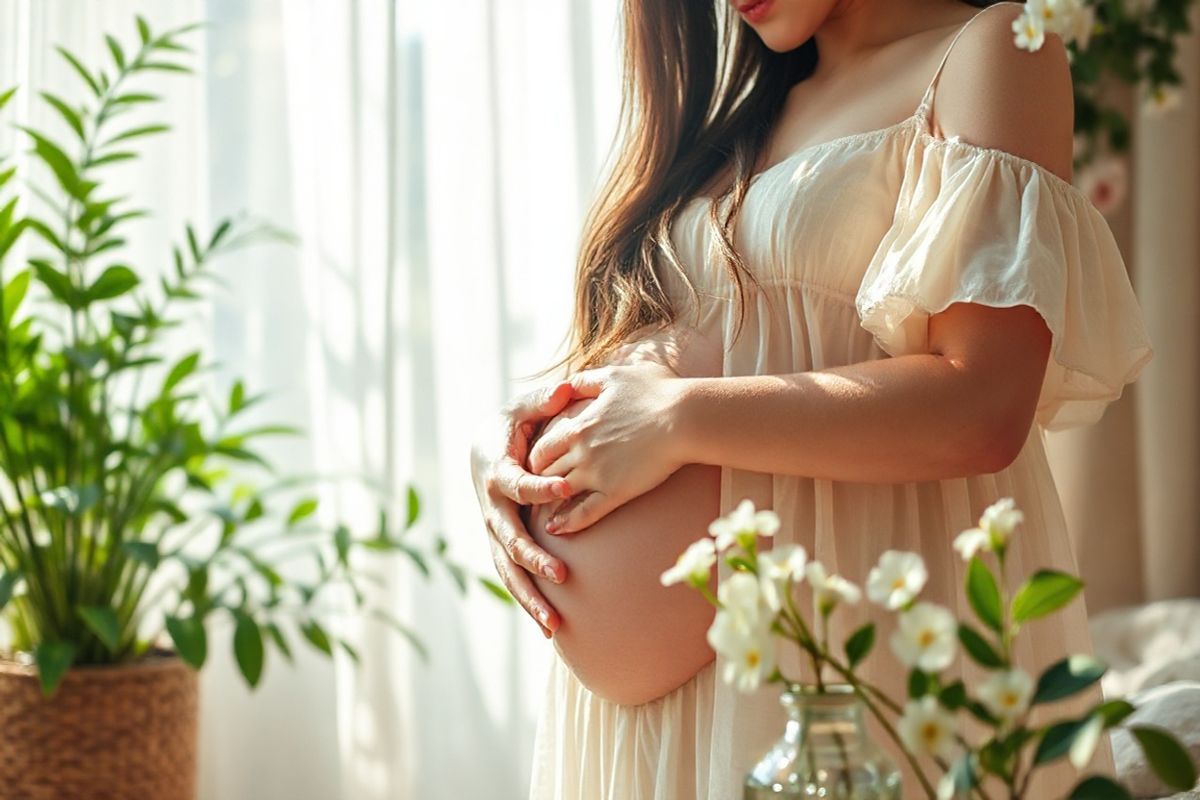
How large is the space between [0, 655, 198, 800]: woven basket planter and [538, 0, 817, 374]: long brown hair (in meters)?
1.08

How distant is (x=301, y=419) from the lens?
255 cm

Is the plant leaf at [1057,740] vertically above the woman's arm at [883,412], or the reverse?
the woman's arm at [883,412]

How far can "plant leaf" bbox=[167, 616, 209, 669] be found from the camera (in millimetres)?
1866

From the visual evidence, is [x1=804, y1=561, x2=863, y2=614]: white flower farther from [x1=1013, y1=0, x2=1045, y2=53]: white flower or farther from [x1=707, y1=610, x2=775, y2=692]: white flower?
[x1=1013, y1=0, x2=1045, y2=53]: white flower

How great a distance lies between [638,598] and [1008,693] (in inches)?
22.9

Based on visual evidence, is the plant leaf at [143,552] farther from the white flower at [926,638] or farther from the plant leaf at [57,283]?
the white flower at [926,638]

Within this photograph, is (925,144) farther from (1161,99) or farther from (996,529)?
(1161,99)

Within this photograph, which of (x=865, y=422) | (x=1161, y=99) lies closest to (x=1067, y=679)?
(x=865, y=422)

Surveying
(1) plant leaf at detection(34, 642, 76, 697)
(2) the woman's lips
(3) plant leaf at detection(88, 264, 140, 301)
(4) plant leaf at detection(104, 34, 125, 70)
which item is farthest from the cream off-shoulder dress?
(4) plant leaf at detection(104, 34, 125, 70)

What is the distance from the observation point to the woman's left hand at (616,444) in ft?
3.28

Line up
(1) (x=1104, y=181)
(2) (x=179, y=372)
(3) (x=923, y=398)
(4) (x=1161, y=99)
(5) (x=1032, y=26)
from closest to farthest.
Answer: (5) (x=1032, y=26) → (3) (x=923, y=398) → (2) (x=179, y=372) → (4) (x=1161, y=99) → (1) (x=1104, y=181)

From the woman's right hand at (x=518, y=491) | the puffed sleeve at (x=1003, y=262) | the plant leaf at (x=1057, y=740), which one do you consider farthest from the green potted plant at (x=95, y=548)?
the plant leaf at (x=1057, y=740)

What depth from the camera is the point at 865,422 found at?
951mm

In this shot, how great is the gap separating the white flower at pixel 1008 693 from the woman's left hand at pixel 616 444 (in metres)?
0.52
